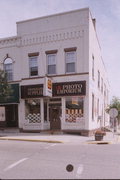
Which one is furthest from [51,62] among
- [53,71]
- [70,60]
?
[70,60]

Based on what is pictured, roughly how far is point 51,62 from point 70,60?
171cm

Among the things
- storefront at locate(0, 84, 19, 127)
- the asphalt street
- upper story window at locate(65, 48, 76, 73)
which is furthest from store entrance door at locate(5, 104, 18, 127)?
the asphalt street

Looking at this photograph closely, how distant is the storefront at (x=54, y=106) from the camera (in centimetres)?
1820

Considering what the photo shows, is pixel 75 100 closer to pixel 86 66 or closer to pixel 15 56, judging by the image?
pixel 86 66

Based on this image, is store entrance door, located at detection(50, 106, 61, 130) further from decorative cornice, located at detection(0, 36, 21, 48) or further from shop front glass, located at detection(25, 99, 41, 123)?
decorative cornice, located at detection(0, 36, 21, 48)

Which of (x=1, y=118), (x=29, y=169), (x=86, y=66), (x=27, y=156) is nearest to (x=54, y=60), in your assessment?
(x=86, y=66)

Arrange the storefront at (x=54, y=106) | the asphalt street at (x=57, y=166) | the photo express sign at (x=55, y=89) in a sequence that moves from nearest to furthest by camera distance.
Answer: the asphalt street at (x=57, y=166) → the photo express sign at (x=55, y=89) → the storefront at (x=54, y=106)

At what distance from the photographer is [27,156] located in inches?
384

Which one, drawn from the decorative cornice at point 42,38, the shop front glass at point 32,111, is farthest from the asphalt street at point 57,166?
the decorative cornice at point 42,38

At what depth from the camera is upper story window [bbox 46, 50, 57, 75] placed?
753 inches

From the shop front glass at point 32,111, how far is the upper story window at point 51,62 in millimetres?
2861

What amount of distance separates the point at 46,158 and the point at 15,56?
13248 millimetres

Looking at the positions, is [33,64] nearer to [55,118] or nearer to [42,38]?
[42,38]

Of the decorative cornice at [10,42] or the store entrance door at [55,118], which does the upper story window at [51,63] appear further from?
the decorative cornice at [10,42]
